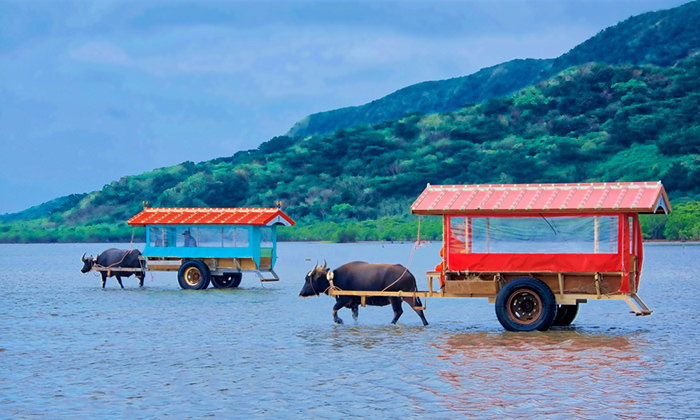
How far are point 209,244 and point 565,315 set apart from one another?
1562 centimetres

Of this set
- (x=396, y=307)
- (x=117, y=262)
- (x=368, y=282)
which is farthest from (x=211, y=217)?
(x=396, y=307)

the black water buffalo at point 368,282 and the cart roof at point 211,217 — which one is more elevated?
the cart roof at point 211,217

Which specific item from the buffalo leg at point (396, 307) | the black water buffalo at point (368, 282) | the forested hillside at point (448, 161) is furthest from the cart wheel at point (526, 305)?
the forested hillside at point (448, 161)

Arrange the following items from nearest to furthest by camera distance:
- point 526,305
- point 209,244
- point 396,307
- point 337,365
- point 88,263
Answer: point 337,365
point 526,305
point 396,307
point 209,244
point 88,263

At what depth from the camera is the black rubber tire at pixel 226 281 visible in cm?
3444

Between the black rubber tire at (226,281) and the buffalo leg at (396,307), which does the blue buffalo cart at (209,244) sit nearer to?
the black rubber tire at (226,281)

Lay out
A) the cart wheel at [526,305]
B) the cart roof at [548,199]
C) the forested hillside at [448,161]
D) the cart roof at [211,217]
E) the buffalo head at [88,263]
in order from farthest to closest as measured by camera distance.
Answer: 1. the forested hillside at [448,161]
2. the buffalo head at [88,263]
3. the cart roof at [211,217]
4. the cart wheel at [526,305]
5. the cart roof at [548,199]

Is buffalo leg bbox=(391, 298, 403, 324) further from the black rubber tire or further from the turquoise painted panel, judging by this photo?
the black rubber tire

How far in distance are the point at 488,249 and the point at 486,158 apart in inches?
4742

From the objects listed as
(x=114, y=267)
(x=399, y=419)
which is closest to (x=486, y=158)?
(x=114, y=267)

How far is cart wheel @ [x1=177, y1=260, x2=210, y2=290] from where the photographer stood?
32.7 m

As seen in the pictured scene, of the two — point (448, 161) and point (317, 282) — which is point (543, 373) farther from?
point (448, 161)

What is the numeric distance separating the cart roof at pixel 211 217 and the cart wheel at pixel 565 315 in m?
13.6

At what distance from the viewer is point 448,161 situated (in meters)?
144
